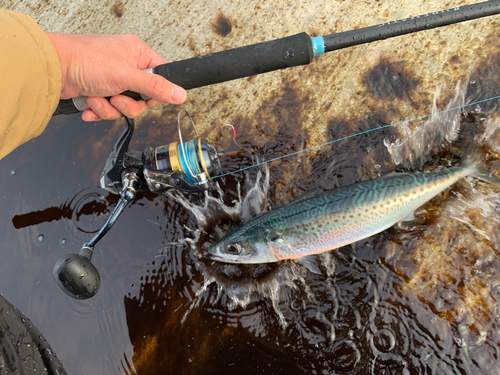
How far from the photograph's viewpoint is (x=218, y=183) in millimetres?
2910

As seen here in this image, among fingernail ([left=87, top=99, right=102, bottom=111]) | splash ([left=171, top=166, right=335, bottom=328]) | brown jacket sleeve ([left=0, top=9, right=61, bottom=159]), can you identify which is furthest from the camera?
splash ([left=171, top=166, right=335, bottom=328])

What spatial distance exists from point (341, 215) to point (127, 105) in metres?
1.80

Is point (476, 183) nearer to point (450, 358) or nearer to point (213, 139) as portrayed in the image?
point (450, 358)

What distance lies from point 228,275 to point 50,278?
1.66 meters

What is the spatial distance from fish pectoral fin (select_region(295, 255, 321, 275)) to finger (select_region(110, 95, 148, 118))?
5.87 ft

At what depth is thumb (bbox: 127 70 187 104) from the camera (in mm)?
2043

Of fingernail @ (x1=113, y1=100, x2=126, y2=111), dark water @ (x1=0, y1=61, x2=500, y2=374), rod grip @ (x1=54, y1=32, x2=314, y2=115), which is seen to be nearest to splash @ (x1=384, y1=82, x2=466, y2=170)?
dark water @ (x1=0, y1=61, x2=500, y2=374)

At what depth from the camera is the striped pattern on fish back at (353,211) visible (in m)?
2.44

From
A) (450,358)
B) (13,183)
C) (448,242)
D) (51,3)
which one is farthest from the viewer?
(51,3)

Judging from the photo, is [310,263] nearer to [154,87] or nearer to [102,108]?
[154,87]

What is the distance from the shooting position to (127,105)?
232 cm

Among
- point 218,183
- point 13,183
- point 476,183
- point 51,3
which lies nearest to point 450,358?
point 476,183

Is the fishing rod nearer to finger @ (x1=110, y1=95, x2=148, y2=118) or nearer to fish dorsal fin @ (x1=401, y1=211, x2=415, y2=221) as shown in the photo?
finger @ (x1=110, y1=95, x2=148, y2=118)

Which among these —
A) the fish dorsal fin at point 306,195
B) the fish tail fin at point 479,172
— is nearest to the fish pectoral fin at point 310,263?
the fish dorsal fin at point 306,195
